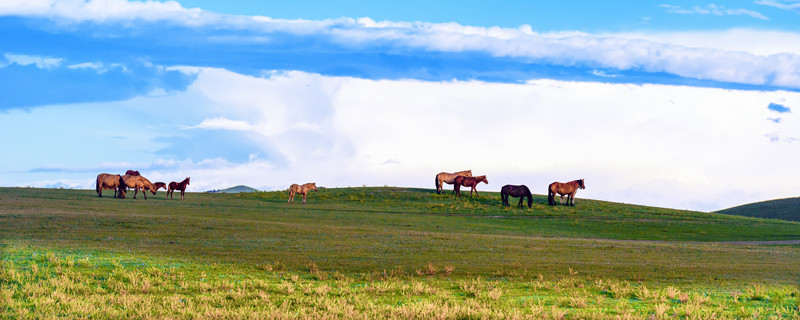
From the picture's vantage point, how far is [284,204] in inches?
2547

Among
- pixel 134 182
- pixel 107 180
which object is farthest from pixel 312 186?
pixel 107 180

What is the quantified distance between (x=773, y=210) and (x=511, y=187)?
166ft

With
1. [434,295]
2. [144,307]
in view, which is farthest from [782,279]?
[144,307]

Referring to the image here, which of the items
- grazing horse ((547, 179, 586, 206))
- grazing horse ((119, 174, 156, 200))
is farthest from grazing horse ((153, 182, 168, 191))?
grazing horse ((547, 179, 586, 206))

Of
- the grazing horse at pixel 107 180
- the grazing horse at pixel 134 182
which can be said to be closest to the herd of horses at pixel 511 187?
the grazing horse at pixel 134 182

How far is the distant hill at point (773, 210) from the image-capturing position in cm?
9125

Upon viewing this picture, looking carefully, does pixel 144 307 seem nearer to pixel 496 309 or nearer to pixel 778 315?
pixel 496 309

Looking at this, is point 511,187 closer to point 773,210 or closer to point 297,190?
point 297,190

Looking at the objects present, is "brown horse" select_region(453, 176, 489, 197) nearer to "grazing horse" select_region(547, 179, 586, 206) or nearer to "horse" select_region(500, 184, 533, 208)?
"horse" select_region(500, 184, 533, 208)

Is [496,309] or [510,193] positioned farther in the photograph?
[510,193]

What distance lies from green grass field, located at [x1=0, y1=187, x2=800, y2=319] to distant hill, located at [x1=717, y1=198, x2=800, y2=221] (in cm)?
5083

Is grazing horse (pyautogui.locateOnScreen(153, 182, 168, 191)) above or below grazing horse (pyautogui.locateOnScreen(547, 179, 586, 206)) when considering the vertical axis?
below

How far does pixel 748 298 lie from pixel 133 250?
2204cm

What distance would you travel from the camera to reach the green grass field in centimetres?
1520
